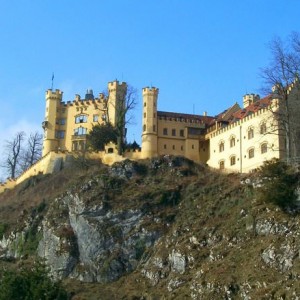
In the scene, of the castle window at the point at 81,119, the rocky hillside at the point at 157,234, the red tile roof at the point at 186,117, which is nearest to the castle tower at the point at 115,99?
the castle window at the point at 81,119

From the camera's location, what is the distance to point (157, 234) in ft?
187

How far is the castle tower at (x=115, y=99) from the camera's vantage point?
261ft

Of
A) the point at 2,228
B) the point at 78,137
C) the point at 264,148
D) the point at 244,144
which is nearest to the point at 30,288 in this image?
the point at 2,228

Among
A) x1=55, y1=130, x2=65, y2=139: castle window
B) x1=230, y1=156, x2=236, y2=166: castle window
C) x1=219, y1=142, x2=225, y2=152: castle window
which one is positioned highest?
x1=55, y1=130, x2=65, y2=139: castle window

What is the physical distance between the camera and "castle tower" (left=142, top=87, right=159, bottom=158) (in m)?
72.9

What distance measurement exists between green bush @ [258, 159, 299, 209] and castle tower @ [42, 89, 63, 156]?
114 feet

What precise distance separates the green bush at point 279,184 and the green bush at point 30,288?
55.7ft

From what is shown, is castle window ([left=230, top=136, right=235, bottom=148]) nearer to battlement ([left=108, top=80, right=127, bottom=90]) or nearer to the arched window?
the arched window

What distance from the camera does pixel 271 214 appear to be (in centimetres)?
4994

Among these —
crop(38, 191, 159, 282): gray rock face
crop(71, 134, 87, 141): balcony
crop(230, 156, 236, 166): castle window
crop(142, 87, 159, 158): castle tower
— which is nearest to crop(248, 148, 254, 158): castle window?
crop(230, 156, 236, 166): castle window

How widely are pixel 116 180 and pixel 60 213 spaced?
624 cm

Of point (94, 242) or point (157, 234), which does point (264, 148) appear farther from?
point (94, 242)

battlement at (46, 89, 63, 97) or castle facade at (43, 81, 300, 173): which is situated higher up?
battlement at (46, 89, 63, 97)

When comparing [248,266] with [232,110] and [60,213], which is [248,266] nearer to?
[60,213]
